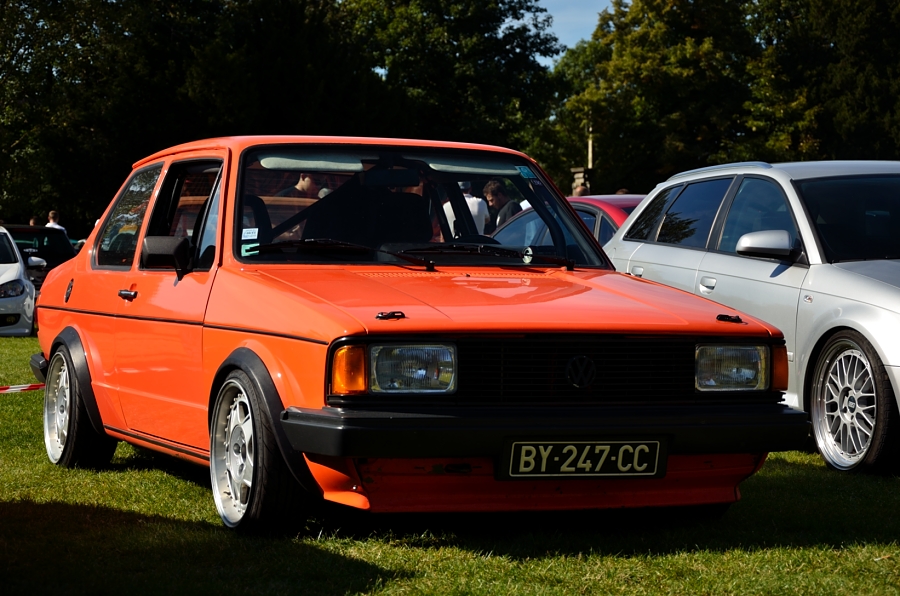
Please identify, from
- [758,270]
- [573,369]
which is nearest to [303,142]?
[573,369]

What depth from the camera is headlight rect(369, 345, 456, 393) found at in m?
4.52

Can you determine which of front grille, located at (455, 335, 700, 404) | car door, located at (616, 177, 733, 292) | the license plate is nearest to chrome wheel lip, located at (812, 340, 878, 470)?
car door, located at (616, 177, 733, 292)

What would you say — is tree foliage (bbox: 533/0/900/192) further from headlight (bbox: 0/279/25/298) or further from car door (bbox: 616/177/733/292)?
car door (bbox: 616/177/733/292)

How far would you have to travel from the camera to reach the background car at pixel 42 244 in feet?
77.0

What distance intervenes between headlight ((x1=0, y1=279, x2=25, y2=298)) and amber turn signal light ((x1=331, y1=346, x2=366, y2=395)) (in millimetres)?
16064

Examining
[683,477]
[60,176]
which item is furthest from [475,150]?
[60,176]

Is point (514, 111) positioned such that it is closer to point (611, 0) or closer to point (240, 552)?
point (611, 0)

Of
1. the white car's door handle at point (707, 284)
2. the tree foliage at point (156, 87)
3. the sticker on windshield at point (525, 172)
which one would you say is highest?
the tree foliage at point (156, 87)

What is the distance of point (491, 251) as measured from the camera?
19.0ft

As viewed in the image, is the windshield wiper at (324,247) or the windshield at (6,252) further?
the windshield at (6,252)

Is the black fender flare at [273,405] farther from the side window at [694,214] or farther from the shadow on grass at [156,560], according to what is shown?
the side window at [694,214]

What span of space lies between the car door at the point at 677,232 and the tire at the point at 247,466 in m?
4.09

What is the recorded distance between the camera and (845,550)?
15.7 ft

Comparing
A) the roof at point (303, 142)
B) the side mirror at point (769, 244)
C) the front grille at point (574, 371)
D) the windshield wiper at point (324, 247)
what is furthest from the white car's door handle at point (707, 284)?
the front grille at point (574, 371)
